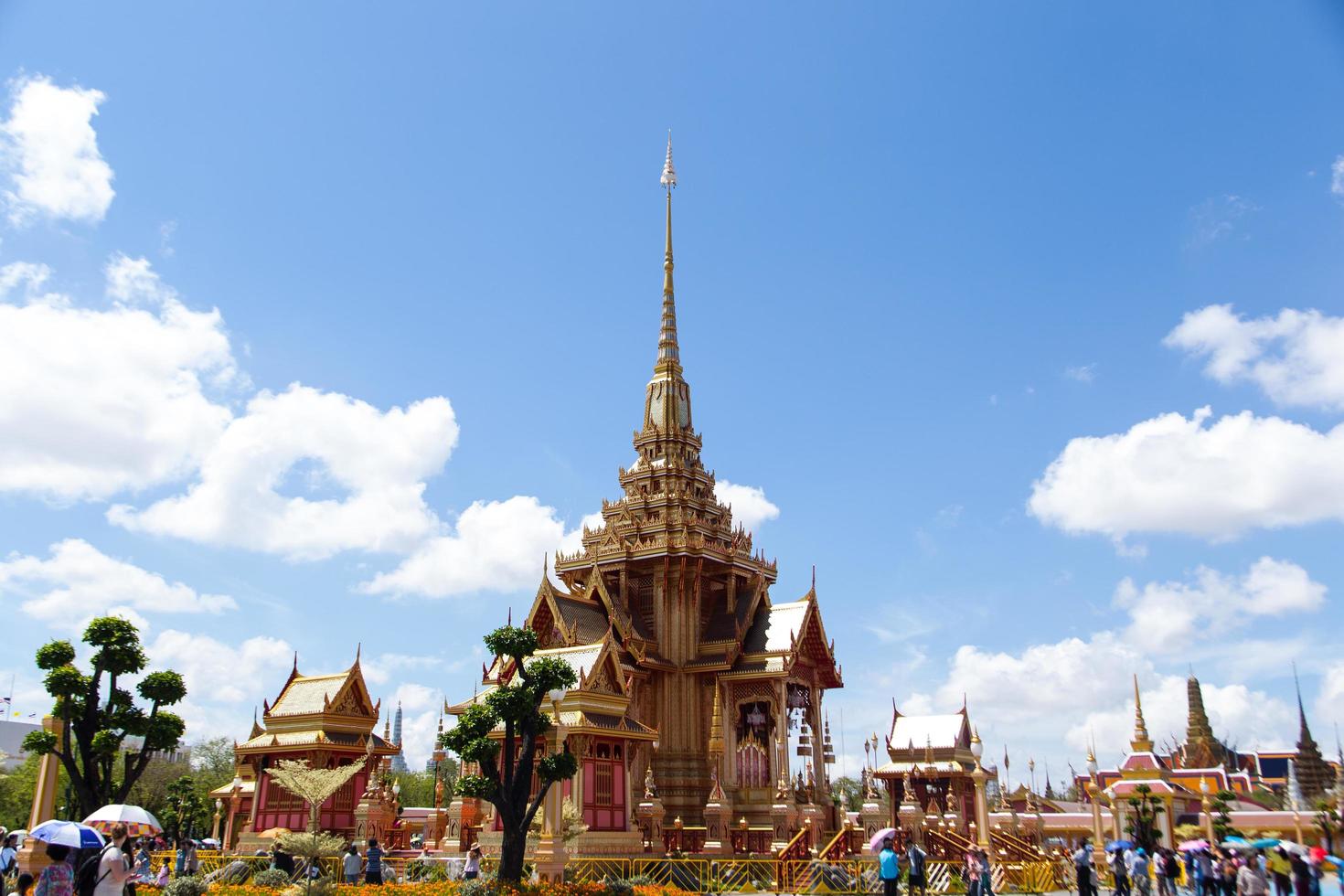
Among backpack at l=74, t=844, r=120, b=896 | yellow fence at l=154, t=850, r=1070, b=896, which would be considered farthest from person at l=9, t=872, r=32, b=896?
yellow fence at l=154, t=850, r=1070, b=896

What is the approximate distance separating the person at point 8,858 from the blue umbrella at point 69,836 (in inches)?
251

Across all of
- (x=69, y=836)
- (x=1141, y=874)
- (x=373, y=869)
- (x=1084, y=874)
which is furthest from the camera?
(x=1141, y=874)

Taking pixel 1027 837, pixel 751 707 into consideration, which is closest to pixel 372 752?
pixel 751 707

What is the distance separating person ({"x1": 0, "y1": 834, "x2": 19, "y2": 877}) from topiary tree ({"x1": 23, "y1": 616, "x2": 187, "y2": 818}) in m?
4.14

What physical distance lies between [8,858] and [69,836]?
9.07m

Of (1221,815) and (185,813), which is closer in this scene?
(1221,815)

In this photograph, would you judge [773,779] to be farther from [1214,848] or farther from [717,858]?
[1214,848]

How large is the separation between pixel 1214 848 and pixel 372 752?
1032 inches

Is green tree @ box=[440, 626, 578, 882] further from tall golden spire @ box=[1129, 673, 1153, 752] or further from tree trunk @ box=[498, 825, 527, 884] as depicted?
tall golden spire @ box=[1129, 673, 1153, 752]

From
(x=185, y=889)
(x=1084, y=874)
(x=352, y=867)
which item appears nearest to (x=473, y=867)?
(x=352, y=867)

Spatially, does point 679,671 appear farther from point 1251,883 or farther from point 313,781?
point 1251,883

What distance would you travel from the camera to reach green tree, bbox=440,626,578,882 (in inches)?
867

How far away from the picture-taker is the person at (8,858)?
64.2ft

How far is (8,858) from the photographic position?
2012 cm
